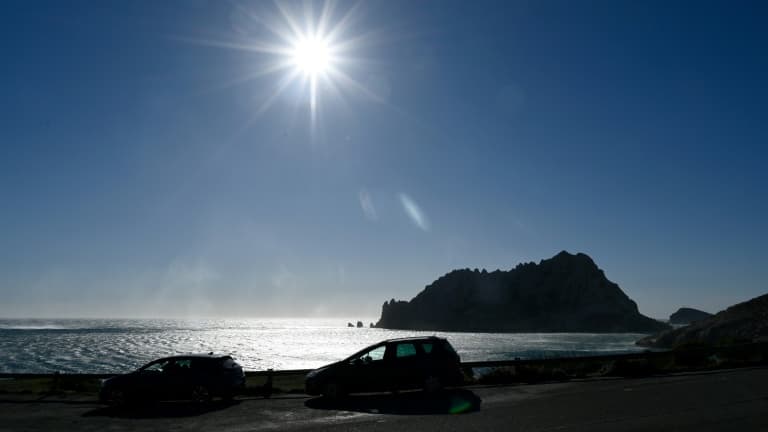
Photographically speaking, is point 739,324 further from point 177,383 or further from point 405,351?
point 177,383

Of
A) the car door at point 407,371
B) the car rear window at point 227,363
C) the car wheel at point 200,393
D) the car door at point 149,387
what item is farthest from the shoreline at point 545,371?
the car door at point 407,371

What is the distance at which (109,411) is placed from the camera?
48.4 ft

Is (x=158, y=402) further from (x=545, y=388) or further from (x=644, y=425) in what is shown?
(x=644, y=425)

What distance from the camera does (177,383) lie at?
15.9m

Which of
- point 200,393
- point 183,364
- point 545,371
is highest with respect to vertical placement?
point 183,364

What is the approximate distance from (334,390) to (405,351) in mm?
2424

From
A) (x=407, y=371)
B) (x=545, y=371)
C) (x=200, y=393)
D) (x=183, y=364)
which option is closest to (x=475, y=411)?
(x=407, y=371)

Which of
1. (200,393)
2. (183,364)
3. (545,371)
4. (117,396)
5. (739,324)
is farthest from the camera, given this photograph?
(739,324)

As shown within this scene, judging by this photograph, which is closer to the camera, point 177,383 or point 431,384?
point 431,384

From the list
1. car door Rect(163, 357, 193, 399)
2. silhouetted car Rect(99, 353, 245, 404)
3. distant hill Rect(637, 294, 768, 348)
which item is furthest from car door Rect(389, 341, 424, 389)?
distant hill Rect(637, 294, 768, 348)

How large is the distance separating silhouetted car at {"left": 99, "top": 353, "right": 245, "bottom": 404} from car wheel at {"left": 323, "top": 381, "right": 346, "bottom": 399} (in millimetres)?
2818

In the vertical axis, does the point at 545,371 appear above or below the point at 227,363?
below

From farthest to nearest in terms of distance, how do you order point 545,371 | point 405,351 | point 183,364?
point 545,371, point 183,364, point 405,351

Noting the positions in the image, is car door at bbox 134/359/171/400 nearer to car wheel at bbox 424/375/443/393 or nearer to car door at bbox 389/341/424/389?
car door at bbox 389/341/424/389
